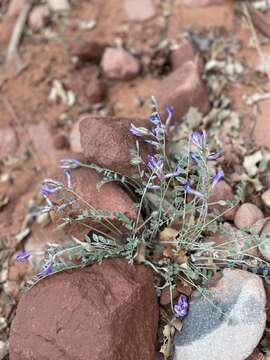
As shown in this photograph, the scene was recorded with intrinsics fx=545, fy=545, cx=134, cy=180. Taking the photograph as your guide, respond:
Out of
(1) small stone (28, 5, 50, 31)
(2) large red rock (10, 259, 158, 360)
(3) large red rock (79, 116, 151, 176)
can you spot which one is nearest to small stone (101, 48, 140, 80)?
(1) small stone (28, 5, 50, 31)

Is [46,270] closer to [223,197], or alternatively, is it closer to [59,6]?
[223,197]

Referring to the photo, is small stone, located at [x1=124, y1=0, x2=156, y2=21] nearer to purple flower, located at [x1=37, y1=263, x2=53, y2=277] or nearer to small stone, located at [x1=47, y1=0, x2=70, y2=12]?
small stone, located at [x1=47, y1=0, x2=70, y2=12]

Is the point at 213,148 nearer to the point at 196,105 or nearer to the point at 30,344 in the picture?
the point at 196,105

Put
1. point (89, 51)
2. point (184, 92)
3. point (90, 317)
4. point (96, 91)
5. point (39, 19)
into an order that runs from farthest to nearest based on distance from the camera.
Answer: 1. point (39, 19)
2. point (89, 51)
3. point (96, 91)
4. point (184, 92)
5. point (90, 317)

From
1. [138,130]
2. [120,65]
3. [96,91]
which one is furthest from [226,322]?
[120,65]

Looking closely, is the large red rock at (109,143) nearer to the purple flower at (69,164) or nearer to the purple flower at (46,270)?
the purple flower at (69,164)

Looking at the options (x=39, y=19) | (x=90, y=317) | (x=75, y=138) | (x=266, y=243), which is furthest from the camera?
(x=39, y=19)

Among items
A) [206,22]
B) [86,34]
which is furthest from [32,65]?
[206,22]
